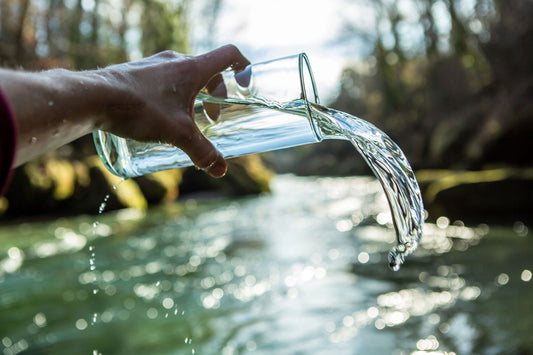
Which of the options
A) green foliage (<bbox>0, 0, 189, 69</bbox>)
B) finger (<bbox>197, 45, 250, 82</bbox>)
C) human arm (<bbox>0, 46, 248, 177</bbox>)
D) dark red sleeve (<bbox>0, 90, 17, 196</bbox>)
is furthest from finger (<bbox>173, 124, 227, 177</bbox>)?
green foliage (<bbox>0, 0, 189, 69</bbox>)

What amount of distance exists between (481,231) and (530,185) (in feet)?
4.73

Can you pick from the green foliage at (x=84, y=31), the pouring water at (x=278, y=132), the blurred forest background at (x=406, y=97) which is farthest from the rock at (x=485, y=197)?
the green foliage at (x=84, y=31)

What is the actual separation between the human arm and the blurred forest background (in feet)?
19.3

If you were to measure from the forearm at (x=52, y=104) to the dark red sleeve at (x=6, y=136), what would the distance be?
3.1 inches

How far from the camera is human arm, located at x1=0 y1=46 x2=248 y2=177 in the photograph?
0.76 metres

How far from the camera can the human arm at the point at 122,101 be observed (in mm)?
760

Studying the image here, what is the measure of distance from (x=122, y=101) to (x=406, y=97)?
95.9 feet

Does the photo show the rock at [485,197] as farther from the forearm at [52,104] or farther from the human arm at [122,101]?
the forearm at [52,104]

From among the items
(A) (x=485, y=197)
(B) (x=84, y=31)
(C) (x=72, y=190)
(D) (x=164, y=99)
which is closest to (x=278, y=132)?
(D) (x=164, y=99)

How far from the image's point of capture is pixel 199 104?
52.8 inches

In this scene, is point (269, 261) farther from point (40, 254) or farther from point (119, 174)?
point (119, 174)

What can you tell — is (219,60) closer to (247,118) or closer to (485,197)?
(247,118)

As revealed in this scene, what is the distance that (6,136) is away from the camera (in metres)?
A: 0.64

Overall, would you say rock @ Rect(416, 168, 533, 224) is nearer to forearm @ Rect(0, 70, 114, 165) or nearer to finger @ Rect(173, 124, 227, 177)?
finger @ Rect(173, 124, 227, 177)
